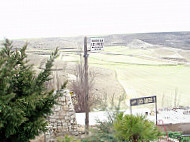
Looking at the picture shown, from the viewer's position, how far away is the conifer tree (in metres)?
1.82

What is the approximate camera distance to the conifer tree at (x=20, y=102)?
1.82 m

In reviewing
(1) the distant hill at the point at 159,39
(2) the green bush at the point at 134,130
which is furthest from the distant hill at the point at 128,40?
(2) the green bush at the point at 134,130

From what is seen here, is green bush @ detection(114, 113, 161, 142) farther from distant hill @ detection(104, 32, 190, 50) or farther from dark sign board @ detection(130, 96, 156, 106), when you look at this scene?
distant hill @ detection(104, 32, 190, 50)

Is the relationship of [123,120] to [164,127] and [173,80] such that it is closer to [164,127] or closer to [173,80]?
[164,127]

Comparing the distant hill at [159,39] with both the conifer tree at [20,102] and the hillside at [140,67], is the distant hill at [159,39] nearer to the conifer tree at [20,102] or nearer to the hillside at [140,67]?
the hillside at [140,67]

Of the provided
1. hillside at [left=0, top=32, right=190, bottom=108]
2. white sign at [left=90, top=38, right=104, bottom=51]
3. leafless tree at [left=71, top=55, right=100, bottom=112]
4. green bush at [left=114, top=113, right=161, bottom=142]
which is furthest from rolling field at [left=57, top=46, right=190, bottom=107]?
green bush at [left=114, top=113, right=161, bottom=142]

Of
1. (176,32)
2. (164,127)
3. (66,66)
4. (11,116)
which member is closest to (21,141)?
(11,116)

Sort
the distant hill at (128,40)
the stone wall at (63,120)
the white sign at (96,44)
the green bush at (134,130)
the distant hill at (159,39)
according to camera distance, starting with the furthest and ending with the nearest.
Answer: the distant hill at (159,39) < the distant hill at (128,40) < the white sign at (96,44) < the stone wall at (63,120) < the green bush at (134,130)

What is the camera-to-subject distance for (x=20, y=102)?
6.59ft

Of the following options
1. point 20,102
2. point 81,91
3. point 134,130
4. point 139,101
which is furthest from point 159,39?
point 20,102

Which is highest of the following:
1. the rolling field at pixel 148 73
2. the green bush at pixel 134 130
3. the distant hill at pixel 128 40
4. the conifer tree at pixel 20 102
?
the distant hill at pixel 128 40

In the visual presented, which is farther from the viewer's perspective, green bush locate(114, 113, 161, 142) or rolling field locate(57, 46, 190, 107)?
rolling field locate(57, 46, 190, 107)

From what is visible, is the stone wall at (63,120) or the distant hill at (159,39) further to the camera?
the distant hill at (159,39)

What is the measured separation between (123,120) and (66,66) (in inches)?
112
